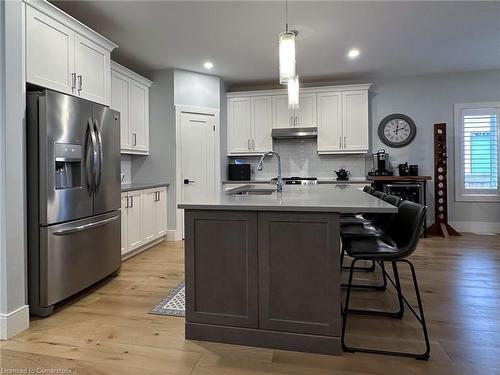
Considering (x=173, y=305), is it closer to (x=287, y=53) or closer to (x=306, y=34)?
(x=287, y=53)

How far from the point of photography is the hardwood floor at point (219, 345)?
5.78ft

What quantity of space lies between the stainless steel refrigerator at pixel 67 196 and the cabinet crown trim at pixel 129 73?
1201 millimetres

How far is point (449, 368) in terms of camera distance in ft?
5.65

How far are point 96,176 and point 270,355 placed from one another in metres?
2.03

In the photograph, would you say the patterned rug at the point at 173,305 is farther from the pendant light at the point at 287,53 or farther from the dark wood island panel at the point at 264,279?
the pendant light at the point at 287,53

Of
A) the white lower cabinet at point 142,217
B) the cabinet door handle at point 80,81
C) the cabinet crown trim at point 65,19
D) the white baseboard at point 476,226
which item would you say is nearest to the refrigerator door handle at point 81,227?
the white lower cabinet at point 142,217

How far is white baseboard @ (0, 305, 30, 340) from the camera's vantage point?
6.74ft

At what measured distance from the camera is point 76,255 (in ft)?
8.56

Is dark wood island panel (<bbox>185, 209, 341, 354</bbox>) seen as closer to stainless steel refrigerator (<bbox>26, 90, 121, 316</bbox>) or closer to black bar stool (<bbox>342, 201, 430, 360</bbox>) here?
black bar stool (<bbox>342, 201, 430, 360</bbox>)

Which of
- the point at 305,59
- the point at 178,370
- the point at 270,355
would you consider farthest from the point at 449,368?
the point at 305,59

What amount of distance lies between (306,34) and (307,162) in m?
2.46

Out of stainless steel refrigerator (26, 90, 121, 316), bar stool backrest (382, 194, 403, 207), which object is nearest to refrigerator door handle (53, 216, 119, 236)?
stainless steel refrigerator (26, 90, 121, 316)

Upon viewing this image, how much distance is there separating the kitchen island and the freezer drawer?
110 centimetres

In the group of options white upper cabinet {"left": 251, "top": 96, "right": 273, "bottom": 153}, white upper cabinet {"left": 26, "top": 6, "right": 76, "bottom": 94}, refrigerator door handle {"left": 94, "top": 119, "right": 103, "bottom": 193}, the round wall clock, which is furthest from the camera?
white upper cabinet {"left": 251, "top": 96, "right": 273, "bottom": 153}
